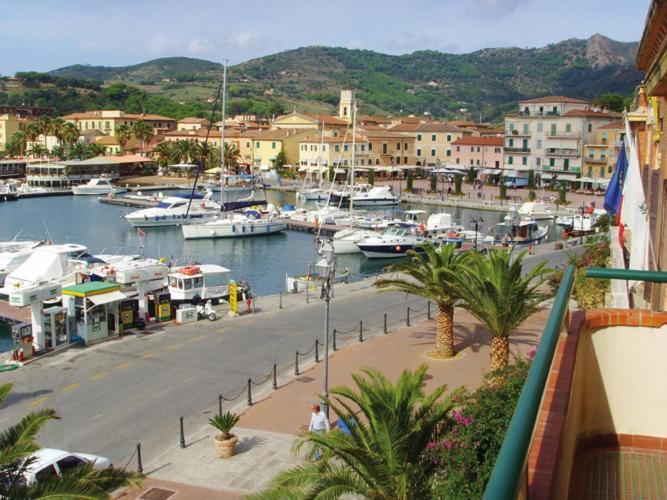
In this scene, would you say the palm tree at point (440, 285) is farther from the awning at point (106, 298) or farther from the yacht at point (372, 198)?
the yacht at point (372, 198)

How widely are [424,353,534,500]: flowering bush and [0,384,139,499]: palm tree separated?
4.06 meters

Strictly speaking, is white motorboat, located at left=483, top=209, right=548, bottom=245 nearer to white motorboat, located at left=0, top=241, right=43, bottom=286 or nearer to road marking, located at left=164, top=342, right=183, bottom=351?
white motorboat, located at left=0, top=241, right=43, bottom=286

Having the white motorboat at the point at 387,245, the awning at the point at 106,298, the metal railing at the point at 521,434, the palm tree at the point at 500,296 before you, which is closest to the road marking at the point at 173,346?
the awning at the point at 106,298

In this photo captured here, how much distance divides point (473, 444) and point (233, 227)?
50.6m

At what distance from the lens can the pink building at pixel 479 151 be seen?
9906 cm

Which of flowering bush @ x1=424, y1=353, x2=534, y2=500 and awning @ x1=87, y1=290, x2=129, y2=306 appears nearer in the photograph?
flowering bush @ x1=424, y1=353, x2=534, y2=500

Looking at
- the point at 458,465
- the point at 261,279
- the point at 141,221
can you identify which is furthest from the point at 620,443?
the point at 141,221

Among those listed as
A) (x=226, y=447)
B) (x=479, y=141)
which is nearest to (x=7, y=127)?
(x=479, y=141)

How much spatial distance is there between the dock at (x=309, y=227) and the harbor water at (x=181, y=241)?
1004mm

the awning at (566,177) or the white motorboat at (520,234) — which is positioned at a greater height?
the awning at (566,177)

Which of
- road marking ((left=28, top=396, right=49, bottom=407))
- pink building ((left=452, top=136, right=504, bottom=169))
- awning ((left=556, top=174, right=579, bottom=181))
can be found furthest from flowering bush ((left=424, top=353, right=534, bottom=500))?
pink building ((left=452, top=136, right=504, bottom=169))

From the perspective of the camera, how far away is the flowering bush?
8688mm

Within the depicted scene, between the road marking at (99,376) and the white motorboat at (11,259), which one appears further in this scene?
the white motorboat at (11,259)

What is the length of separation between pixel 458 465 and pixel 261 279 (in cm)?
3564
